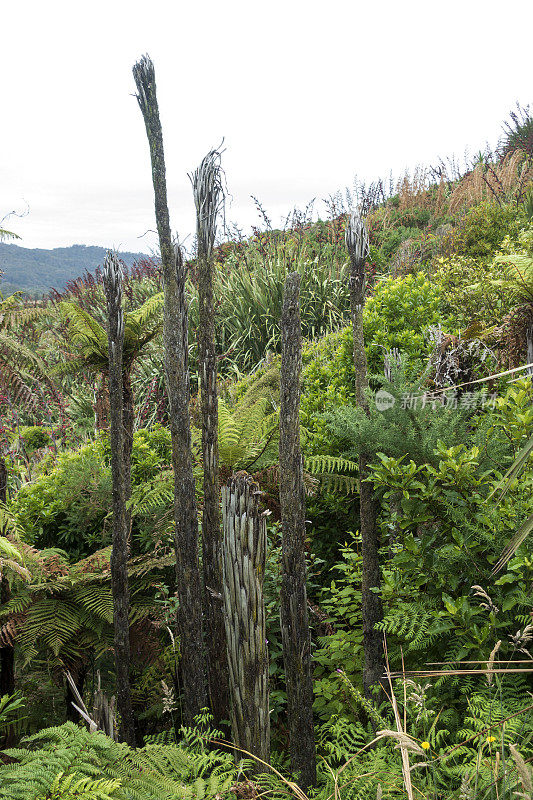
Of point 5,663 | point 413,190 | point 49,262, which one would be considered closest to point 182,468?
point 5,663

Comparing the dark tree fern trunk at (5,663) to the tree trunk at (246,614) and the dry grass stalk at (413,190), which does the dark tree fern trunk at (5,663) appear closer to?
the tree trunk at (246,614)

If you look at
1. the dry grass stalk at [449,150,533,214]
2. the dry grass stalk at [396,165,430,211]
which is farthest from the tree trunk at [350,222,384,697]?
the dry grass stalk at [396,165,430,211]

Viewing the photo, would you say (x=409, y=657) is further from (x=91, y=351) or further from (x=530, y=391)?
(x=91, y=351)

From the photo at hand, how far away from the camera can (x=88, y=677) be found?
326 centimetres

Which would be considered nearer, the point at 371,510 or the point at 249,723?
the point at 249,723

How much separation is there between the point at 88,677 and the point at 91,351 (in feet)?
6.75

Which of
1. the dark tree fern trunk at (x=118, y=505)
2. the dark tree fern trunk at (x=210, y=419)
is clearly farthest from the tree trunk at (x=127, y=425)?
the dark tree fern trunk at (x=210, y=419)

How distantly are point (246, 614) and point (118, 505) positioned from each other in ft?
2.26

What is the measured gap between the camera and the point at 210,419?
2285 millimetres

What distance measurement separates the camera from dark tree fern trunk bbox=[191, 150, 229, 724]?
2.26 meters

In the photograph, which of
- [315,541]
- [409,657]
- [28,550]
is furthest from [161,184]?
[315,541]

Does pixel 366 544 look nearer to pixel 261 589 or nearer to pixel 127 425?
pixel 261 589

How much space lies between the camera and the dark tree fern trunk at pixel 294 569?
2096 mm

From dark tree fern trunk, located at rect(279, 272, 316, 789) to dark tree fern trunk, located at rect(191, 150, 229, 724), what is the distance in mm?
329
